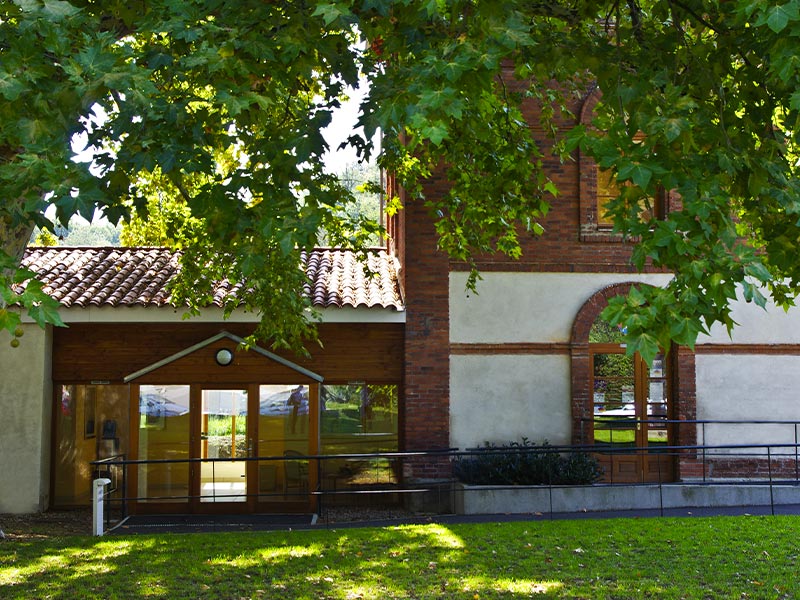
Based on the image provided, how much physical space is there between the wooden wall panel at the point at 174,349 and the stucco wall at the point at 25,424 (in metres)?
0.41

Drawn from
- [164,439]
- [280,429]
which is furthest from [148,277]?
[280,429]

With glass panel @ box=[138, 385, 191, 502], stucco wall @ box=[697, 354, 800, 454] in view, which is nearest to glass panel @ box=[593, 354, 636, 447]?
stucco wall @ box=[697, 354, 800, 454]

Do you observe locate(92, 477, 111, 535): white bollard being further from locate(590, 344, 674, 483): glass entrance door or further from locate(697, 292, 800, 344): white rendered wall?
locate(697, 292, 800, 344): white rendered wall

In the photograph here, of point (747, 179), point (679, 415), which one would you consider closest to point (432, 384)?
point (679, 415)

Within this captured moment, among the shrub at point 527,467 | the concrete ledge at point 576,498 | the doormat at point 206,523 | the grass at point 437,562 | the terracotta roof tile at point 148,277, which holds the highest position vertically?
the terracotta roof tile at point 148,277

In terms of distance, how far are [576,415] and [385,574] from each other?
6.76 m

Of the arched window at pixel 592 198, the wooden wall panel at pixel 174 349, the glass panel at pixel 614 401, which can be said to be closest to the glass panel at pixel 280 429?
the wooden wall panel at pixel 174 349

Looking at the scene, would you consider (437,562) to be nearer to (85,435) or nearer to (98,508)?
(98,508)

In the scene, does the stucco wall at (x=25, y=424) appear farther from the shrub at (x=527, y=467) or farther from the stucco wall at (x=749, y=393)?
the stucco wall at (x=749, y=393)

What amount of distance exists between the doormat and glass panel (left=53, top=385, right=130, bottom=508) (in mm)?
1605

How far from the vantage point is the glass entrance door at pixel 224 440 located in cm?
1578

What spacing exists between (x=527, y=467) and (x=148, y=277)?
7476 millimetres

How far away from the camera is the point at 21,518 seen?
1523cm

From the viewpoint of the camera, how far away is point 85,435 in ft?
55.0
